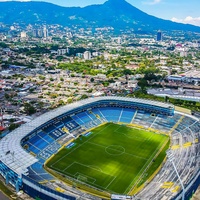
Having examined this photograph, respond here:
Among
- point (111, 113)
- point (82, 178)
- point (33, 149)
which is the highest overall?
point (111, 113)

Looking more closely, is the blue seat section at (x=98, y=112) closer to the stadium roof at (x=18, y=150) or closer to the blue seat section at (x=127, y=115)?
the blue seat section at (x=127, y=115)

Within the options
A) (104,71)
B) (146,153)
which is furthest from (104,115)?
(104,71)

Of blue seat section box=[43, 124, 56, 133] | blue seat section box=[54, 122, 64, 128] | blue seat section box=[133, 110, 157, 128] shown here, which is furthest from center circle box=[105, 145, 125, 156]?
blue seat section box=[133, 110, 157, 128]

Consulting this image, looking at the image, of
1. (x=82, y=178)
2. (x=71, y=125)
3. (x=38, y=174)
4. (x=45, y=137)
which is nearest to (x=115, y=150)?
(x=82, y=178)

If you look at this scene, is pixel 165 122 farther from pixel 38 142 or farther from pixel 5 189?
pixel 5 189

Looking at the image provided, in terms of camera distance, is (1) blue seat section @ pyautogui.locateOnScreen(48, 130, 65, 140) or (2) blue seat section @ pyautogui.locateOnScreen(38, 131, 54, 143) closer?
(2) blue seat section @ pyautogui.locateOnScreen(38, 131, 54, 143)

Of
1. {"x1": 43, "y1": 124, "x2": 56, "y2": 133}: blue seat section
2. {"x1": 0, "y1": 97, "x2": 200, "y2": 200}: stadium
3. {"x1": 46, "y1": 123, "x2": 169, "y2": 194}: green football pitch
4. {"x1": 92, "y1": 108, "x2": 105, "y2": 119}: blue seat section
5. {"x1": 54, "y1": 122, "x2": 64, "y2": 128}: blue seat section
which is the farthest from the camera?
{"x1": 92, "y1": 108, "x2": 105, "y2": 119}: blue seat section

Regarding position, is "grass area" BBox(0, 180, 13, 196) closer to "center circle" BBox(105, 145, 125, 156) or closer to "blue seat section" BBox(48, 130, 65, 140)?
"blue seat section" BBox(48, 130, 65, 140)
